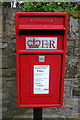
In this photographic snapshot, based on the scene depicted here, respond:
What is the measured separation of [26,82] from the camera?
189 centimetres

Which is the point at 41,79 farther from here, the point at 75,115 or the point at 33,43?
the point at 75,115

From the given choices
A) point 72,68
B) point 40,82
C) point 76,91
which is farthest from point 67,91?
point 40,82

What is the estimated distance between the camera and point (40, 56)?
5.91 ft

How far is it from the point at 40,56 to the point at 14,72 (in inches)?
28.6

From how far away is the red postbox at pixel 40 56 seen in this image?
174cm

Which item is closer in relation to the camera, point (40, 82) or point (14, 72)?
point (40, 82)

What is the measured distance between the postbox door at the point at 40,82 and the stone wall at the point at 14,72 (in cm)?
54

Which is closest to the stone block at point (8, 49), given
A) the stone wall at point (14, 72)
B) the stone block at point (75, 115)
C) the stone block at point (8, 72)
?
the stone wall at point (14, 72)

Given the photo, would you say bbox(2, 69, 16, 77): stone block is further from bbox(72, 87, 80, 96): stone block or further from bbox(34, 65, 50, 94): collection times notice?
bbox(72, 87, 80, 96): stone block

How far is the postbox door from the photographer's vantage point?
1.83 m

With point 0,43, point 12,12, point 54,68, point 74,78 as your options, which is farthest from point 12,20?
point 74,78

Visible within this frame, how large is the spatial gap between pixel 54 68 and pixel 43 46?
9.9 inches

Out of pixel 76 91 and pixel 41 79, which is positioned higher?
pixel 41 79

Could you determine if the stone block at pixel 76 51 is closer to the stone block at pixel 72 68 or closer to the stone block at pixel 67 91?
the stone block at pixel 72 68
